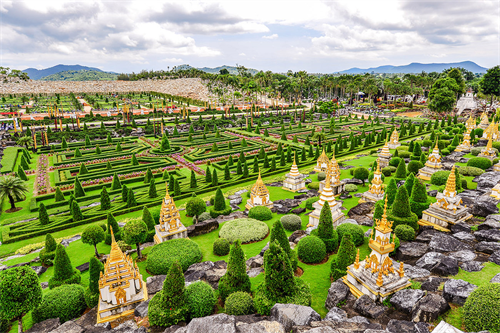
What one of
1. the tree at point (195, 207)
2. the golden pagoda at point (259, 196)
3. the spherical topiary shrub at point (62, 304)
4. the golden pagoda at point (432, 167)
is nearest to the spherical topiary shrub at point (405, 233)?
the golden pagoda at point (259, 196)

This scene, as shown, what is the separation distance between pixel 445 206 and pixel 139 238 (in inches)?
916

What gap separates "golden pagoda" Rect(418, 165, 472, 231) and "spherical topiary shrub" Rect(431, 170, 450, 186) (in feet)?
30.8

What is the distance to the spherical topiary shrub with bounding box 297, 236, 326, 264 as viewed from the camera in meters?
19.9

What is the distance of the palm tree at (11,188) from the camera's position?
29562mm

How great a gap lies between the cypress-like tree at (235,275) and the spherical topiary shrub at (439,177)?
2683 cm

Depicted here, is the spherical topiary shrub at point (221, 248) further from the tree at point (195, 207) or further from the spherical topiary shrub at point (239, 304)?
the spherical topiary shrub at point (239, 304)

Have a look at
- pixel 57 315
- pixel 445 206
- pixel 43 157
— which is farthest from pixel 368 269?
pixel 43 157

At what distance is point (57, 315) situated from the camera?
15.7 meters

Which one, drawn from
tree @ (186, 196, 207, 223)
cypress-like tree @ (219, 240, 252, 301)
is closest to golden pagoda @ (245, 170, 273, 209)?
tree @ (186, 196, 207, 223)

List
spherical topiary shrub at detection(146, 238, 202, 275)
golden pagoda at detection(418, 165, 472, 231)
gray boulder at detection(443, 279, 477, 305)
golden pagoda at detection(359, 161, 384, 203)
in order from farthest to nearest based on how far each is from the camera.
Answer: golden pagoda at detection(359, 161, 384, 203) → golden pagoda at detection(418, 165, 472, 231) → spherical topiary shrub at detection(146, 238, 202, 275) → gray boulder at detection(443, 279, 477, 305)

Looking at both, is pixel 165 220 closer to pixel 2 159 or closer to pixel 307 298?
pixel 307 298

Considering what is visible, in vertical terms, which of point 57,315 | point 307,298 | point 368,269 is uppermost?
point 368,269

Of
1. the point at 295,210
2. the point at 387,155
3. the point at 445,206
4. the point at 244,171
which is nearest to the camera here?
the point at 445,206

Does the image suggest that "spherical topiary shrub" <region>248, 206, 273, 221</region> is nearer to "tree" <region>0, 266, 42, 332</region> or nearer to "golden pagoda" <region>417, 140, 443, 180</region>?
"tree" <region>0, 266, 42, 332</region>
